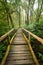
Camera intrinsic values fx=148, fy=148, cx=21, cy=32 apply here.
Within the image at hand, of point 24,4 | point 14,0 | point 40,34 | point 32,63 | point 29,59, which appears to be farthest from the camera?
point 24,4

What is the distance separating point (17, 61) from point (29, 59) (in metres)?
0.52

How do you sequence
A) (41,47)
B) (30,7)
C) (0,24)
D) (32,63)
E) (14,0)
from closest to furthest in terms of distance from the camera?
(32,63) < (41,47) < (0,24) < (14,0) < (30,7)

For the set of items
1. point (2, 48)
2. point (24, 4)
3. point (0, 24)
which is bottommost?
point (2, 48)

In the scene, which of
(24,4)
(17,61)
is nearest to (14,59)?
(17,61)

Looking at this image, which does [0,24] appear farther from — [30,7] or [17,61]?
[30,7]

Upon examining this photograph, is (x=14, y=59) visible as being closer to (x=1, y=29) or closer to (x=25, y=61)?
Answer: (x=25, y=61)

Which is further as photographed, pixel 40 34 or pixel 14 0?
pixel 14 0

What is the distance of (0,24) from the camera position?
12281 mm

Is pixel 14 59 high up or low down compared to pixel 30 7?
down

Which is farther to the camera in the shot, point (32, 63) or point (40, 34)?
point (40, 34)

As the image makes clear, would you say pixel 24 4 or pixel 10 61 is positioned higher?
pixel 24 4

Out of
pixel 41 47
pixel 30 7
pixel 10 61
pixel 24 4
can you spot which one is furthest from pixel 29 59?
pixel 24 4

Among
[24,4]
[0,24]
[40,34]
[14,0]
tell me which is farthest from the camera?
[24,4]

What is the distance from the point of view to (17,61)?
5.84m
